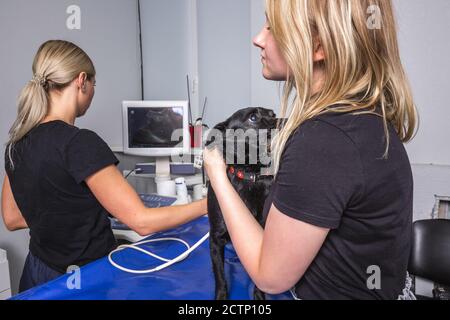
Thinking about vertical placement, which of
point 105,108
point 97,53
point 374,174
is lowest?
point 374,174

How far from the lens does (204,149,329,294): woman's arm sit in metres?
0.52

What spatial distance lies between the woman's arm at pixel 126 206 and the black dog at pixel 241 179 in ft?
0.83

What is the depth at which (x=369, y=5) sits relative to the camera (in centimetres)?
54

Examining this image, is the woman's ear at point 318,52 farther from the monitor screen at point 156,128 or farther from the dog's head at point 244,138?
the monitor screen at point 156,128

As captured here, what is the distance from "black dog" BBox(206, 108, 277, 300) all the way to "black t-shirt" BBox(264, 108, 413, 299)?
28 centimetres

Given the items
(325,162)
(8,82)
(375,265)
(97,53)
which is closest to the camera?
(325,162)

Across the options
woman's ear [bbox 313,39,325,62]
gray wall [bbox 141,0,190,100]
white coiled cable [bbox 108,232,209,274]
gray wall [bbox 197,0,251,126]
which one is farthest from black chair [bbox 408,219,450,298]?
gray wall [bbox 141,0,190,100]

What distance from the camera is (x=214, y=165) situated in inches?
28.6

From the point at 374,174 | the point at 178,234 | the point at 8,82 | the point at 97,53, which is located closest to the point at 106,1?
the point at 97,53

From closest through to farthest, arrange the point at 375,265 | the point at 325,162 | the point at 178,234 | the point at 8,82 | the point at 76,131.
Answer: the point at 325,162
the point at 375,265
the point at 76,131
the point at 178,234
the point at 8,82

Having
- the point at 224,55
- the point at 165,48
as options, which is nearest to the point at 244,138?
the point at 224,55

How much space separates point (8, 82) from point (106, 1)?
3.07 ft

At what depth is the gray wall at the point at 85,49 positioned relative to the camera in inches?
68.6
